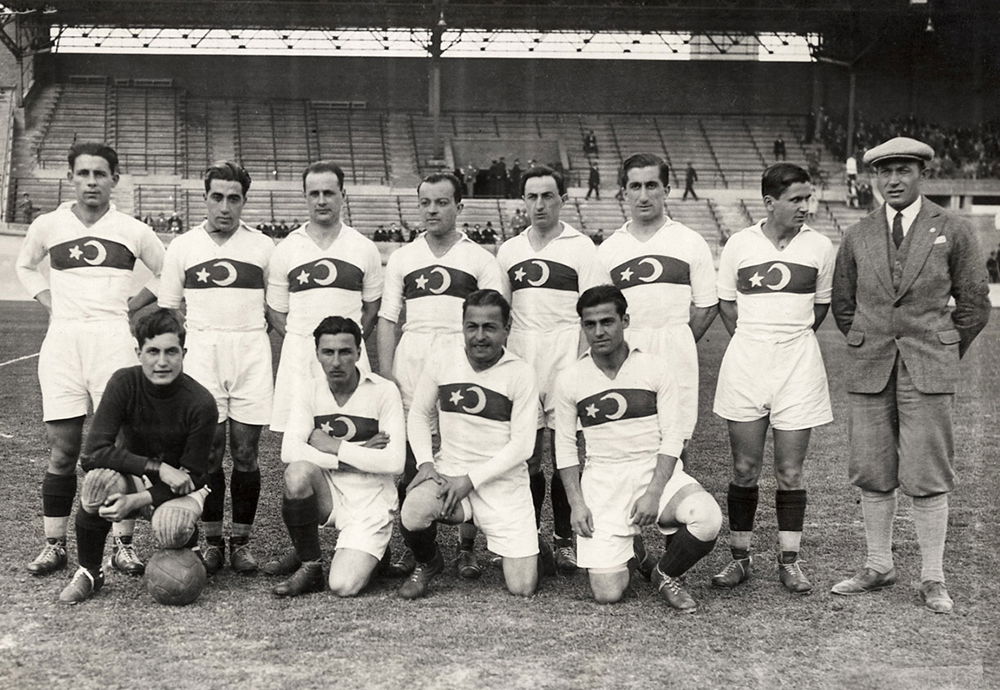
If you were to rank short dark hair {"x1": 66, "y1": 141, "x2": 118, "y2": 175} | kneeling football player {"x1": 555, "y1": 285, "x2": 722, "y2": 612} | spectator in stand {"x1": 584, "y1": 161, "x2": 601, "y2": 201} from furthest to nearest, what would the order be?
spectator in stand {"x1": 584, "y1": 161, "x2": 601, "y2": 201} < short dark hair {"x1": 66, "y1": 141, "x2": 118, "y2": 175} < kneeling football player {"x1": 555, "y1": 285, "x2": 722, "y2": 612}

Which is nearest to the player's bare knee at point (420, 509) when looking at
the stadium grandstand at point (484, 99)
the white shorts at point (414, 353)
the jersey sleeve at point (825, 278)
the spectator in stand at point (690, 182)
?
the white shorts at point (414, 353)

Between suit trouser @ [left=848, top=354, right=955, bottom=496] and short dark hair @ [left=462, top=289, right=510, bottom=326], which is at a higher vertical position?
short dark hair @ [left=462, top=289, right=510, bottom=326]

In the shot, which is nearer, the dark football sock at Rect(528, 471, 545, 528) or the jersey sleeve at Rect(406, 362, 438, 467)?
the jersey sleeve at Rect(406, 362, 438, 467)

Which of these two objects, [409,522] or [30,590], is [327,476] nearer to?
[409,522]

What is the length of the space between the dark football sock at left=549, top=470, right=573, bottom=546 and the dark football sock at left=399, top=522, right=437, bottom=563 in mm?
826

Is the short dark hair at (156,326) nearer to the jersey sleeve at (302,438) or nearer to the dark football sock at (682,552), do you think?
the jersey sleeve at (302,438)

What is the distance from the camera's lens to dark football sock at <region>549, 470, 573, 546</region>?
5422 millimetres

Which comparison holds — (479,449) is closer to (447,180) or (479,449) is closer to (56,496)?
(447,180)

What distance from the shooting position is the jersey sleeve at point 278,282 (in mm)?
5430

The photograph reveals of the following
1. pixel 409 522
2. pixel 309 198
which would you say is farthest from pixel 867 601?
pixel 309 198

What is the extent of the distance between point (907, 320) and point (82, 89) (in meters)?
37.8

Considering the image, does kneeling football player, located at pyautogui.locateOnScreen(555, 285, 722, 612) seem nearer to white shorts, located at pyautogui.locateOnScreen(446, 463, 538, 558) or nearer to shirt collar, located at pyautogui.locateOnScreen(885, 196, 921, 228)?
white shorts, located at pyautogui.locateOnScreen(446, 463, 538, 558)

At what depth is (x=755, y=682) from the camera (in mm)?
3723

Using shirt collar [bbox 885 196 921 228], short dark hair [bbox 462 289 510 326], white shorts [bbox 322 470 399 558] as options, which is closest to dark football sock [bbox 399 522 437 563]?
white shorts [bbox 322 470 399 558]
